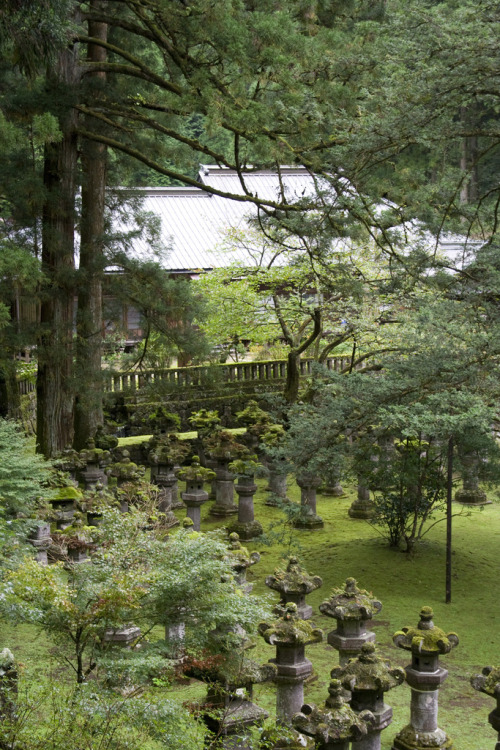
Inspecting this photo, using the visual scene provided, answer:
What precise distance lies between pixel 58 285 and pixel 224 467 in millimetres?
3719

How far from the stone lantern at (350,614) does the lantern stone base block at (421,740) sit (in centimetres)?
79

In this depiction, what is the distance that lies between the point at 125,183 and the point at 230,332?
3603mm

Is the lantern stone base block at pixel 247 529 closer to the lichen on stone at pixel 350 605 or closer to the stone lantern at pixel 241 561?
the stone lantern at pixel 241 561

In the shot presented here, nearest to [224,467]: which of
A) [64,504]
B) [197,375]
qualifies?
[64,504]

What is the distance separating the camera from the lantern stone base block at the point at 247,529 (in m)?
11.4

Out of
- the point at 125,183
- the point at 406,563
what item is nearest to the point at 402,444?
the point at 406,563

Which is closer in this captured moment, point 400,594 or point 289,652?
point 289,652

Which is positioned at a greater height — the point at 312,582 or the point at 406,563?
the point at 312,582

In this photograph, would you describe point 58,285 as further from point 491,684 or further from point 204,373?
point 491,684

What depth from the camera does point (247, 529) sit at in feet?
37.7

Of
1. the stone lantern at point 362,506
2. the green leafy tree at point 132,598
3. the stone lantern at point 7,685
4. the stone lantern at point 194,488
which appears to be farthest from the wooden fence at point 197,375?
the stone lantern at point 7,685

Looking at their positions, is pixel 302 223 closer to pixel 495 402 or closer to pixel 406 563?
pixel 495 402

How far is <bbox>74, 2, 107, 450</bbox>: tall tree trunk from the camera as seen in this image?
12.6 meters

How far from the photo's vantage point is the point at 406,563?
1049cm
